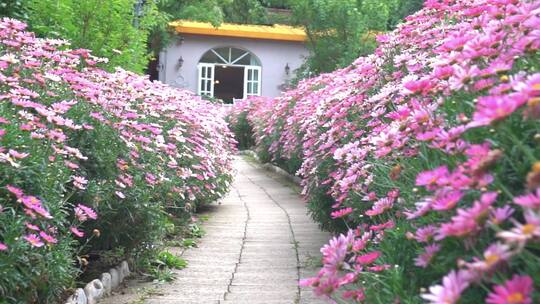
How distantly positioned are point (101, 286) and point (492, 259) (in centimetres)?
313

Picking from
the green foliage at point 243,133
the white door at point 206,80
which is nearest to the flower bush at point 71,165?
the green foliage at point 243,133

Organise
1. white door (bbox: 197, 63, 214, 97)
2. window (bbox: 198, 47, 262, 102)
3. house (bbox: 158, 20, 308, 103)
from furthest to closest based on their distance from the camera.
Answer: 1. window (bbox: 198, 47, 262, 102)
2. white door (bbox: 197, 63, 214, 97)
3. house (bbox: 158, 20, 308, 103)

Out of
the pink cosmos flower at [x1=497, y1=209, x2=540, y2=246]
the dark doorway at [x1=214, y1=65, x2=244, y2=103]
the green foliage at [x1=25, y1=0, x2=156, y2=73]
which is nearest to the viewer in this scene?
the pink cosmos flower at [x1=497, y1=209, x2=540, y2=246]

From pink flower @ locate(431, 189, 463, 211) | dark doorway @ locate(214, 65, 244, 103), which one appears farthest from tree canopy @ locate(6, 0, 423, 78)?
pink flower @ locate(431, 189, 463, 211)

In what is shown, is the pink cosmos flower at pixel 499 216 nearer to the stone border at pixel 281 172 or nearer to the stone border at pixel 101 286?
the stone border at pixel 101 286

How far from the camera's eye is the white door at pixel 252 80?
22.5 m

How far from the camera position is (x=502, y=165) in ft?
4.88

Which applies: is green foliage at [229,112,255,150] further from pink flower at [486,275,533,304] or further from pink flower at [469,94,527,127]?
pink flower at [486,275,533,304]

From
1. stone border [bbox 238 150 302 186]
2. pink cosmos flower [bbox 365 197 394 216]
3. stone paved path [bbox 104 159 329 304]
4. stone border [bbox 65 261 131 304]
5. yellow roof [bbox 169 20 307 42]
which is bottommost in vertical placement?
stone border [bbox 238 150 302 186]

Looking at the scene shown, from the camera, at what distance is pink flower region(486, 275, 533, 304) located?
1119 mm

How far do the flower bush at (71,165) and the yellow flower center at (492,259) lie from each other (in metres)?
1.81

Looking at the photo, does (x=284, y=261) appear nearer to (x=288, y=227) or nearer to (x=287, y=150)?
(x=288, y=227)

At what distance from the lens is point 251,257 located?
5227mm

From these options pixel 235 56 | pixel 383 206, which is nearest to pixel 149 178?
pixel 383 206
